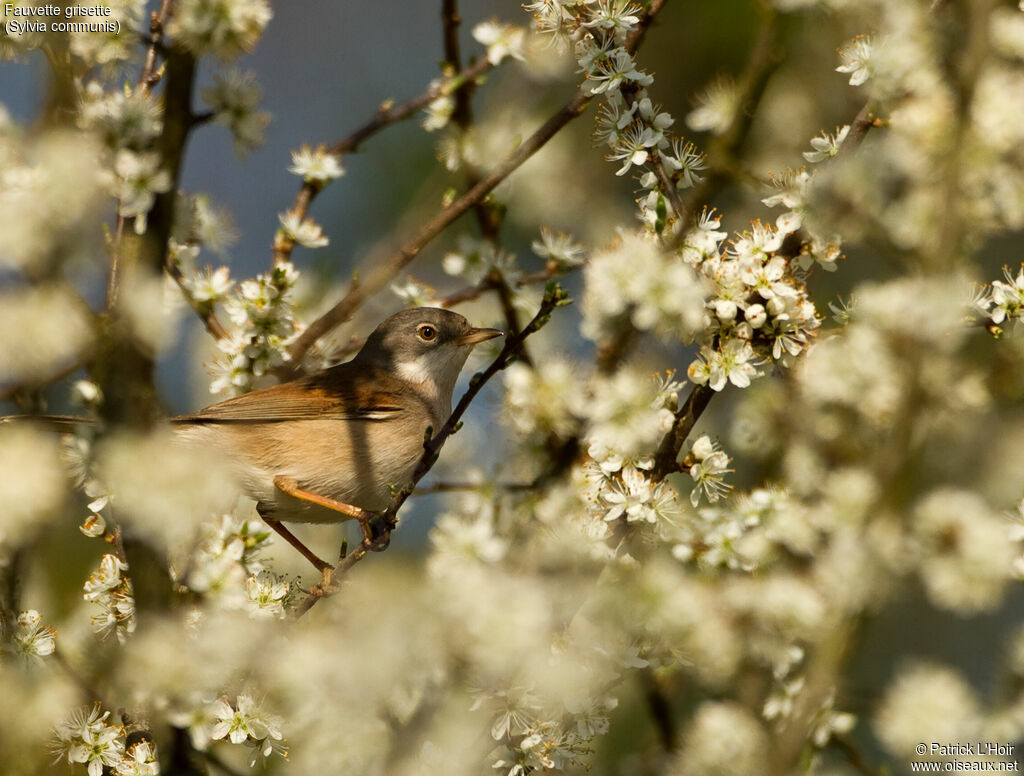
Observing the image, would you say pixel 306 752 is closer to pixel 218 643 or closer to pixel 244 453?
pixel 218 643

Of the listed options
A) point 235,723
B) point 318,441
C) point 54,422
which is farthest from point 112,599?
point 318,441

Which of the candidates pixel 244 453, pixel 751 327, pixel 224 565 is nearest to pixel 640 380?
pixel 751 327

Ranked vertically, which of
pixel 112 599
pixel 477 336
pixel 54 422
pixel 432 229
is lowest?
pixel 477 336

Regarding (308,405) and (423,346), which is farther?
(423,346)

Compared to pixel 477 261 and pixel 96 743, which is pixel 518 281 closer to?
pixel 477 261

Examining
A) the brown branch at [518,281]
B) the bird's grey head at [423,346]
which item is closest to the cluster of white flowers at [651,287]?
the brown branch at [518,281]

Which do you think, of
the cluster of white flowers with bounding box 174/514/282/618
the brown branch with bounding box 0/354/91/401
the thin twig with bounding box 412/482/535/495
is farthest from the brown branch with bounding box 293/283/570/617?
the brown branch with bounding box 0/354/91/401
